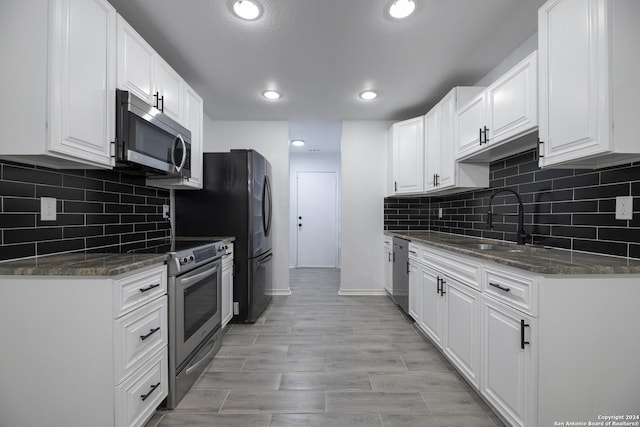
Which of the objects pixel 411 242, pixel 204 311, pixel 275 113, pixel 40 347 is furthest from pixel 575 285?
pixel 275 113

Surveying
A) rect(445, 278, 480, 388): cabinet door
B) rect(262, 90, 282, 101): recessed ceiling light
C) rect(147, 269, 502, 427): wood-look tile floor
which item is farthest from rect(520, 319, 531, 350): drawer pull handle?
rect(262, 90, 282, 101): recessed ceiling light

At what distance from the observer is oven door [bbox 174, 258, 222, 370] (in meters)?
1.78

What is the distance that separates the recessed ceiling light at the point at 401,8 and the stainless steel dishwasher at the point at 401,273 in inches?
79.1

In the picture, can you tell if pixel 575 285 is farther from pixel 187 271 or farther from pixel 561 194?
pixel 187 271

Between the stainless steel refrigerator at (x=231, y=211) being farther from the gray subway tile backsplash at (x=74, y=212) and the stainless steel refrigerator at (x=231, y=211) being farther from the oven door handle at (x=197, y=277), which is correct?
the oven door handle at (x=197, y=277)

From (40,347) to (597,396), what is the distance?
2.39 m

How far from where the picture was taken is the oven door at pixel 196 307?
1.78 m

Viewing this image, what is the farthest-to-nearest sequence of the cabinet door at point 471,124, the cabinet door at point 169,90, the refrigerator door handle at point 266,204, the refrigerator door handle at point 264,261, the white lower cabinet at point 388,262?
the white lower cabinet at point 388,262
the refrigerator door handle at point 266,204
the refrigerator door handle at point 264,261
the cabinet door at point 471,124
the cabinet door at point 169,90

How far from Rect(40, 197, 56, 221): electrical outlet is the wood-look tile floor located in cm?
125

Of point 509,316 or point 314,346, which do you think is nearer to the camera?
point 509,316

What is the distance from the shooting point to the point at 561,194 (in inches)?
74.0

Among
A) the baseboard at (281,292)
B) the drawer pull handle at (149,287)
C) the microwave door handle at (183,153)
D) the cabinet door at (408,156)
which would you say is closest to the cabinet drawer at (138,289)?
the drawer pull handle at (149,287)

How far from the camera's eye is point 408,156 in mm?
3584

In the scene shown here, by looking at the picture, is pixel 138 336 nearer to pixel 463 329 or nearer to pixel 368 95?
pixel 463 329
